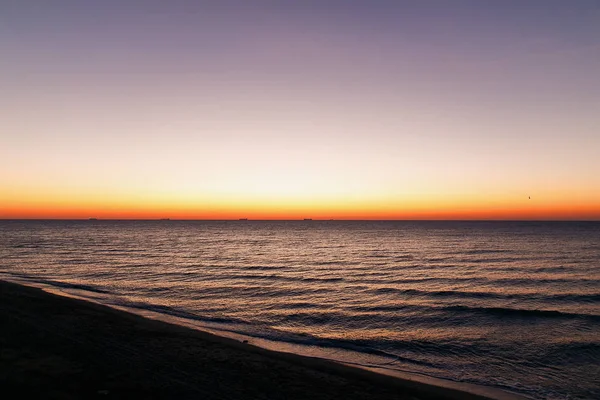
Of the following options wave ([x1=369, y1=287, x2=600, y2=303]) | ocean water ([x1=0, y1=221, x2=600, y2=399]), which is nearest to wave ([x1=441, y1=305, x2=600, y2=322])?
ocean water ([x1=0, y1=221, x2=600, y2=399])

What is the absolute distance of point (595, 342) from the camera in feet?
60.3

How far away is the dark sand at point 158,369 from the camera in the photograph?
10844 millimetres

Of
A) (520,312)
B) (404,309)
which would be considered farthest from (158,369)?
(520,312)

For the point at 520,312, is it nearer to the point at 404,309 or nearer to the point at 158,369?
the point at 404,309

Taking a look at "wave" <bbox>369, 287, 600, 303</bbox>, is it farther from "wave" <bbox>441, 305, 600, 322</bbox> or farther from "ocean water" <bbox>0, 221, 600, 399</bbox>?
"wave" <bbox>441, 305, 600, 322</bbox>

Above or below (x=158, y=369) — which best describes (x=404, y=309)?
below

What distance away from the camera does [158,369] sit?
12469 mm

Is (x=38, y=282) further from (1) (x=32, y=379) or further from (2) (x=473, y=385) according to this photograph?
(2) (x=473, y=385)

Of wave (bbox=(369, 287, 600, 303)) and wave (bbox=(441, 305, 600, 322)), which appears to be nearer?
wave (bbox=(441, 305, 600, 322))

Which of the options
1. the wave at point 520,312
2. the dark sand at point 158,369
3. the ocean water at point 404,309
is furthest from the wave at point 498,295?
the dark sand at point 158,369

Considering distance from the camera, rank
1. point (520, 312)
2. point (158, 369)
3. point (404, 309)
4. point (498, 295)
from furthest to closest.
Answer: point (498, 295), point (404, 309), point (520, 312), point (158, 369)

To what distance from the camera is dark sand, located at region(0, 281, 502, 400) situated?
10.8 metres

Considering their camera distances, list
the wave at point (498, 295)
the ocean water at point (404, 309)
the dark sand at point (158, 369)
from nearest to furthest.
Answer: the dark sand at point (158, 369) → the ocean water at point (404, 309) → the wave at point (498, 295)

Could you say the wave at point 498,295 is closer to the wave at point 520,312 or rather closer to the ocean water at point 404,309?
the ocean water at point 404,309
